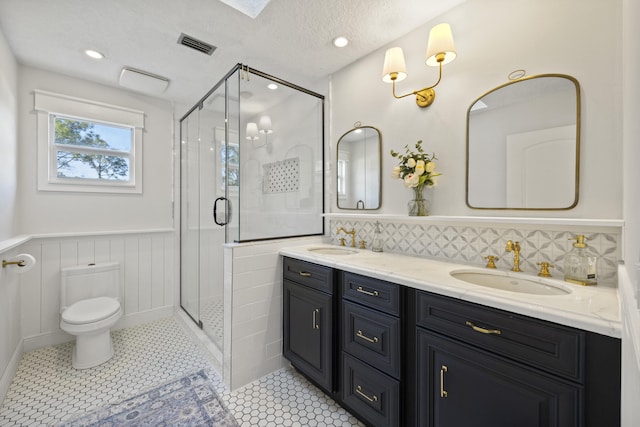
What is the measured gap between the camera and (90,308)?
2.21 m

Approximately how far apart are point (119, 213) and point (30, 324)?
113 cm

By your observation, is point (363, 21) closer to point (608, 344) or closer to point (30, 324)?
point (608, 344)

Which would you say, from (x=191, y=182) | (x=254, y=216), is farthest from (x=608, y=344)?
(x=191, y=182)

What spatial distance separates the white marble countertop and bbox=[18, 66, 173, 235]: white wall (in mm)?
2174

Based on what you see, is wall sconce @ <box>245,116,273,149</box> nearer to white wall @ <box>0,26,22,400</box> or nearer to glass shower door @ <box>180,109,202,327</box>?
glass shower door @ <box>180,109,202,327</box>

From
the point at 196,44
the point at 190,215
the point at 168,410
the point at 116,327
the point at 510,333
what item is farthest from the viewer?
the point at 190,215

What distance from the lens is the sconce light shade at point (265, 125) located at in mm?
2252

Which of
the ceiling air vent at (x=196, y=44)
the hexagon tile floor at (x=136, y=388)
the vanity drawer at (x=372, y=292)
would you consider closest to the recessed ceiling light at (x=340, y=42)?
the ceiling air vent at (x=196, y=44)

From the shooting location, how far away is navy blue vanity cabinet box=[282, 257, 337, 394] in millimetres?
1630

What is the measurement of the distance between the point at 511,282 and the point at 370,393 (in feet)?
2.99

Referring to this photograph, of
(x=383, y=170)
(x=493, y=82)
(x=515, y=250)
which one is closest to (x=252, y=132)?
(x=383, y=170)

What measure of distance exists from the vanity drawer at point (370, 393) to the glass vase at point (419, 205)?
93cm

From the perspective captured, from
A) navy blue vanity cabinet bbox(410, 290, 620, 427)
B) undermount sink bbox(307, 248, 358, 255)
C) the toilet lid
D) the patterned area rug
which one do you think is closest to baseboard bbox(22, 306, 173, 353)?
the toilet lid

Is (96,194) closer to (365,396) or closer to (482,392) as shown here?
(365,396)
